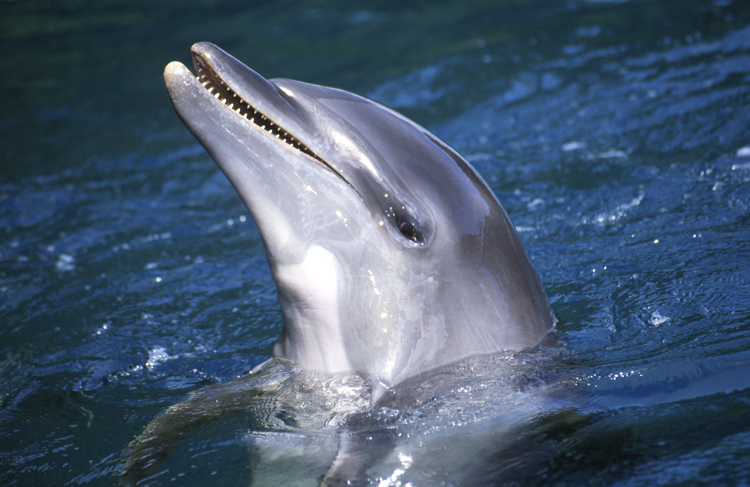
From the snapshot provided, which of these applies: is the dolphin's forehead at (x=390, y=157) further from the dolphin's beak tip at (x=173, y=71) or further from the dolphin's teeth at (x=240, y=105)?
the dolphin's beak tip at (x=173, y=71)

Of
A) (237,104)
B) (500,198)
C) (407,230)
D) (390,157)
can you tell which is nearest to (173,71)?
(237,104)

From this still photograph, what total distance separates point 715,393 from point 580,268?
79.8 inches

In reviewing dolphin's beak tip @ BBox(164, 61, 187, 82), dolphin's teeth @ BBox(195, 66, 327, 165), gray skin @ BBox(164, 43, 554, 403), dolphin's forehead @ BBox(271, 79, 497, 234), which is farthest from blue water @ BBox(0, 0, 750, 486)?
dolphin's beak tip @ BBox(164, 61, 187, 82)

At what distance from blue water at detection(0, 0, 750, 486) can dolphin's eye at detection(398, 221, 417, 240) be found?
1124mm

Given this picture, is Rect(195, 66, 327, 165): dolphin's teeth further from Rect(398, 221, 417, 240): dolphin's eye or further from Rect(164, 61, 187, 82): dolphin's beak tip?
Rect(398, 221, 417, 240): dolphin's eye

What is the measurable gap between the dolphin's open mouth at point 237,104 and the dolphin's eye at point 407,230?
0.47 meters

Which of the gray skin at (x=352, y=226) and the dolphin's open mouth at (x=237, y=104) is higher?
the dolphin's open mouth at (x=237, y=104)

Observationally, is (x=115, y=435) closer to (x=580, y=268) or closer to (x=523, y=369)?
(x=523, y=369)

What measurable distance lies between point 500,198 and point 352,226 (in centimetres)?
413

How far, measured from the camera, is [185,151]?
392 inches

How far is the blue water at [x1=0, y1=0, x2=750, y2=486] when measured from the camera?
146 inches

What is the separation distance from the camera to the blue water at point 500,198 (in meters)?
3.70

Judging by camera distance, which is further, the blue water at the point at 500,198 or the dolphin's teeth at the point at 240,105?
the blue water at the point at 500,198

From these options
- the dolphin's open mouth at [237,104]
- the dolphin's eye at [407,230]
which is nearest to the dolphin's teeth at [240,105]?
the dolphin's open mouth at [237,104]
